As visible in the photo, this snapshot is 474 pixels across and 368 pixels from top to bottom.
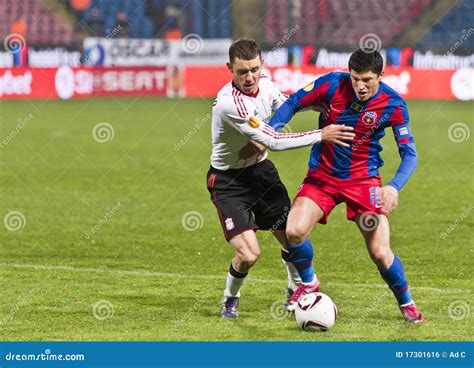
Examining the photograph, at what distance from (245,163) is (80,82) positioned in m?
26.8

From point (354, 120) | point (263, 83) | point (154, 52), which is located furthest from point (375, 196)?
point (154, 52)

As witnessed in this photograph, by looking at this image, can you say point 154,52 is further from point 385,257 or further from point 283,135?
point 385,257

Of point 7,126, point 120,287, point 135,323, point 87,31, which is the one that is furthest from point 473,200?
point 87,31

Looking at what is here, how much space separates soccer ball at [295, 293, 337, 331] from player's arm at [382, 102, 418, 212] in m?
0.88

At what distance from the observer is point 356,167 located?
8070 millimetres

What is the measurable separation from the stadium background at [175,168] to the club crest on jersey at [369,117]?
58.8 inches

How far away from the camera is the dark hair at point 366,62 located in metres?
7.57

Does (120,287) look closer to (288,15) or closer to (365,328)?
(365,328)

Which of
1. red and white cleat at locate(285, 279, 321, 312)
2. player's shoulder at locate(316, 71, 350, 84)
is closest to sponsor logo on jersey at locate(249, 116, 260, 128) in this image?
player's shoulder at locate(316, 71, 350, 84)

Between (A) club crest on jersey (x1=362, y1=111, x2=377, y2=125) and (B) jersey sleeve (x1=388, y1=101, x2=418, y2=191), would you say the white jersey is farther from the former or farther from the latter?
(B) jersey sleeve (x1=388, y1=101, x2=418, y2=191)

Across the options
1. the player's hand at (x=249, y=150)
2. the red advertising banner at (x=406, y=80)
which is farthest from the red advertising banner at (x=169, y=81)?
the player's hand at (x=249, y=150)

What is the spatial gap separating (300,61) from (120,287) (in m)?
26.5

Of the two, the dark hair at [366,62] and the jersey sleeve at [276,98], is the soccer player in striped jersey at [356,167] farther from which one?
the jersey sleeve at [276,98]

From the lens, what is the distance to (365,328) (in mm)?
7789
